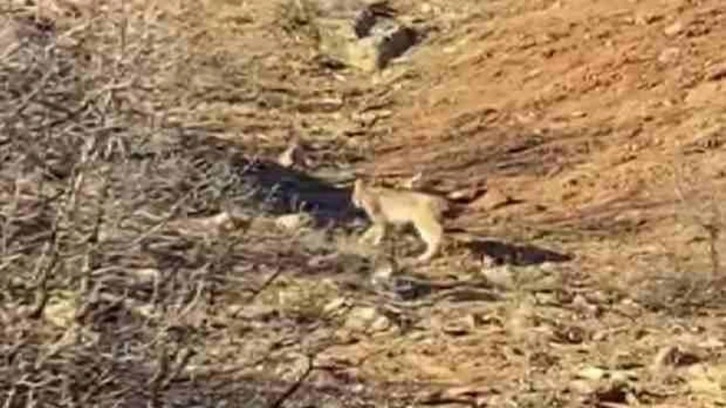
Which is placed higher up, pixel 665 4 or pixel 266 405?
pixel 665 4

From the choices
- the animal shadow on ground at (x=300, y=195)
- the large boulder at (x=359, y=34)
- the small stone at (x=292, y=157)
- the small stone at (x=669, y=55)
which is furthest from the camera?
the large boulder at (x=359, y=34)

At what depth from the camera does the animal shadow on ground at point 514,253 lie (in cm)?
1015

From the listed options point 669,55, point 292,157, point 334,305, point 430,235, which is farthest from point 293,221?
Answer: point 669,55

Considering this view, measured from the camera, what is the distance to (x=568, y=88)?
13.7 meters

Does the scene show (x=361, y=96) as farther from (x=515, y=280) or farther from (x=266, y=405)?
(x=266, y=405)

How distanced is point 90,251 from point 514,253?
4961 millimetres

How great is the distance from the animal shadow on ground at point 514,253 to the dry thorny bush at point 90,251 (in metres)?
3.53

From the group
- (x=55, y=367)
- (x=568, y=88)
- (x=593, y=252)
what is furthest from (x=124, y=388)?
A: (x=568, y=88)

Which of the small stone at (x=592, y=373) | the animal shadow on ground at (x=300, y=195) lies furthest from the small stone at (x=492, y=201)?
the small stone at (x=592, y=373)

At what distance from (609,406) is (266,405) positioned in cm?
183

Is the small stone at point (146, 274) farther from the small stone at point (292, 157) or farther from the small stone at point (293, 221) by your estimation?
the small stone at point (292, 157)

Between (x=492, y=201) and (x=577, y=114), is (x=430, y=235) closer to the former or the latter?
(x=492, y=201)

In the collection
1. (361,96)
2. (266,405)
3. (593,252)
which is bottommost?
(266,405)

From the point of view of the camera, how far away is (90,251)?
5.50 metres
